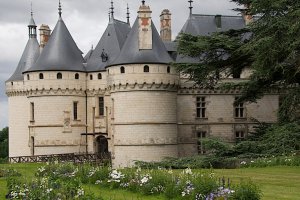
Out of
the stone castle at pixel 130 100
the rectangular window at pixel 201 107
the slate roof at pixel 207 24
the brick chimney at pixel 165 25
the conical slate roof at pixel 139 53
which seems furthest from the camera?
the brick chimney at pixel 165 25

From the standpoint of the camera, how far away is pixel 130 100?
31.0 metres

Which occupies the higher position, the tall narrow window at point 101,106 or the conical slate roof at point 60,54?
the conical slate roof at point 60,54

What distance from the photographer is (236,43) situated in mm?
23828

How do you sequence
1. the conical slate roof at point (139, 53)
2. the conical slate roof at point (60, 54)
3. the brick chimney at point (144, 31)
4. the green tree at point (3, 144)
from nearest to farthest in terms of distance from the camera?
1. the conical slate roof at point (139, 53)
2. the brick chimney at point (144, 31)
3. the conical slate roof at point (60, 54)
4. the green tree at point (3, 144)

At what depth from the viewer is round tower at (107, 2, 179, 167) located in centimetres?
3078

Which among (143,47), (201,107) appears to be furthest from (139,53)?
(201,107)

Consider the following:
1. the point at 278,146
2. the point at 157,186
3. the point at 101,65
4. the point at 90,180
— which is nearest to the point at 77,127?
the point at 101,65

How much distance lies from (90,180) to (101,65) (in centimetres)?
2184

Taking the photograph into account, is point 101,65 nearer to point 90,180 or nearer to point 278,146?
point 278,146

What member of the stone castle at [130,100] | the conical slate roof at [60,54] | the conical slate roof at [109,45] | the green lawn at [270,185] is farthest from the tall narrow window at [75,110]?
the green lawn at [270,185]

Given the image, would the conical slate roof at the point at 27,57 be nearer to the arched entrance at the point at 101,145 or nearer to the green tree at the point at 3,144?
the arched entrance at the point at 101,145

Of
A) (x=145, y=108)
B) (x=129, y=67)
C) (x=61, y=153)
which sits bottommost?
(x=61, y=153)

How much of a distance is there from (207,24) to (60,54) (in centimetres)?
970

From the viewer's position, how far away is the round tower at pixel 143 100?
30.8 meters
